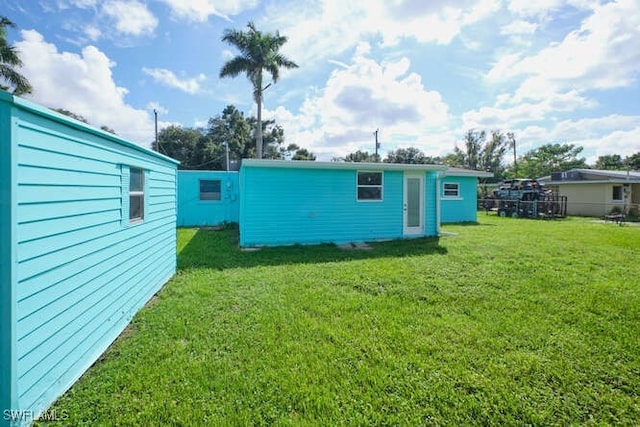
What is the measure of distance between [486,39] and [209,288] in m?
9.09

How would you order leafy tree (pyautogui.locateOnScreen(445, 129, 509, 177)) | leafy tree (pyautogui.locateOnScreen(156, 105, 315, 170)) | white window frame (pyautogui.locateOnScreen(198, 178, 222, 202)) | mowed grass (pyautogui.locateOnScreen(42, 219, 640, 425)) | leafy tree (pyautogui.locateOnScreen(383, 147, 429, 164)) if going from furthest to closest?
leafy tree (pyautogui.locateOnScreen(383, 147, 429, 164)) < leafy tree (pyautogui.locateOnScreen(445, 129, 509, 177)) < leafy tree (pyautogui.locateOnScreen(156, 105, 315, 170)) < white window frame (pyautogui.locateOnScreen(198, 178, 222, 202)) < mowed grass (pyautogui.locateOnScreen(42, 219, 640, 425))

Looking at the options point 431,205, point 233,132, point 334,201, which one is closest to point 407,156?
point 233,132

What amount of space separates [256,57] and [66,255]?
700 inches

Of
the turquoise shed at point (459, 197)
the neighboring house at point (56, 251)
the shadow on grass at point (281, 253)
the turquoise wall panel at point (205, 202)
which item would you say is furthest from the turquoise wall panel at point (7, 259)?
the turquoise shed at point (459, 197)

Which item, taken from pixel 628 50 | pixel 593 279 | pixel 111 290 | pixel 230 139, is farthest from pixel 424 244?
pixel 230 139

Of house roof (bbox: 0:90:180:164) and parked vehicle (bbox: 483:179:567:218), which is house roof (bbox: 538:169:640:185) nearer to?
parked vehicle (bbox: 483:179:567:218)

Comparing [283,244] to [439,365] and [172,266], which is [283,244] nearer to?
[172,266]

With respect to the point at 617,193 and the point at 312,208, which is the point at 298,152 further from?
the point at 617,193

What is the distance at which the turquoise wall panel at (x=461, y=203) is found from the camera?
14.2 meters

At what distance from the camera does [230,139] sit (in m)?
29.4

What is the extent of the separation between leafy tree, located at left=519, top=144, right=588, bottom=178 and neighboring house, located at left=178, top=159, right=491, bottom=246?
31.1m

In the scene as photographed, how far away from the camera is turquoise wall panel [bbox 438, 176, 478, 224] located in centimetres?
1420

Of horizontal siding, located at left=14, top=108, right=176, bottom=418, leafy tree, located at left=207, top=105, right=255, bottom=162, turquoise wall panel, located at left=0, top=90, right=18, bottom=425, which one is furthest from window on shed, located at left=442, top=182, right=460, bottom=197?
leafy tree, located at left=207, top=105, right=255, bottom=162

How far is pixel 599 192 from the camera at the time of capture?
18156 millimetres
